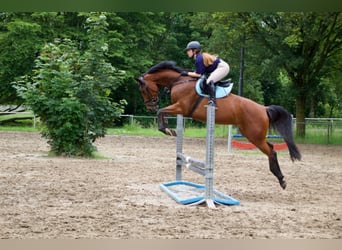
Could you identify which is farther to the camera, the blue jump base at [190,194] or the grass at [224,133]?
the grass at [224,133]

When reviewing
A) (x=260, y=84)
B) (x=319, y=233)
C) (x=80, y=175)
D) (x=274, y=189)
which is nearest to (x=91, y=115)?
(x=80, y=175)

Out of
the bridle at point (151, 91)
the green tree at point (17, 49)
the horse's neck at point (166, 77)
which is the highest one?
the green tree at point (17, 49)

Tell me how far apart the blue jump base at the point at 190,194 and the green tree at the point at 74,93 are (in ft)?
9.33

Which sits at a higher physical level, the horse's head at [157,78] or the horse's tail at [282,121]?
the horse's head at [157,78]

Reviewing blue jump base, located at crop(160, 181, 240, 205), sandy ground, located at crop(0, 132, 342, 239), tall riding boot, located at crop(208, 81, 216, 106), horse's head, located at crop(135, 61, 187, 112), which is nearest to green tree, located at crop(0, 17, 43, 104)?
sandy ground, located at crop(0, 132, 342, 239)

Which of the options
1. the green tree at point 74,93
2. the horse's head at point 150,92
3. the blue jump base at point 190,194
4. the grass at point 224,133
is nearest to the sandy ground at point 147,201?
the blue jump base at point 190,194

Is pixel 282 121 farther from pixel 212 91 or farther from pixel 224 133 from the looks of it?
pixel 224 133

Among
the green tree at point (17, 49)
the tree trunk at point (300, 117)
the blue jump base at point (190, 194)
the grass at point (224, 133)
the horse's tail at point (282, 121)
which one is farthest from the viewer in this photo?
the green tree at point (17, 49)

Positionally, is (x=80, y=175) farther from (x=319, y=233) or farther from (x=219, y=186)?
(x=319, y=233)

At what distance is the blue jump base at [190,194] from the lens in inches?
175

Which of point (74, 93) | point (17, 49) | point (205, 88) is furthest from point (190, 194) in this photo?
point (17, 49)

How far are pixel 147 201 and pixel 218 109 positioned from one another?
3.48 ft

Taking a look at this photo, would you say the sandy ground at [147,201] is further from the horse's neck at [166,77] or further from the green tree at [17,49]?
the green tree at [17,49]

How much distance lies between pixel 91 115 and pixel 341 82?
1052cm
